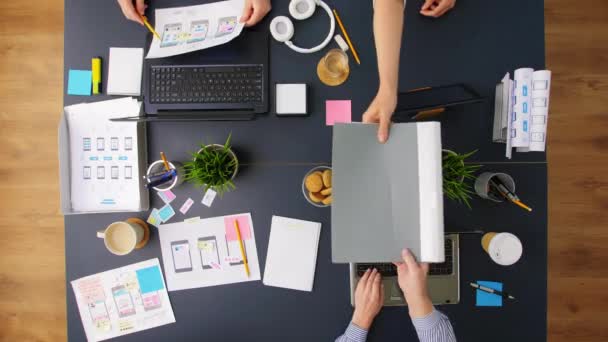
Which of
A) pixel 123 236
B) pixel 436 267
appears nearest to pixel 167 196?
pixel 123 236

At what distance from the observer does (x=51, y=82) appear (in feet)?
5.91

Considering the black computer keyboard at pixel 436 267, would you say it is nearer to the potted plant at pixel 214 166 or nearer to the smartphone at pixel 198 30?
the potted plant at pixel 214 166

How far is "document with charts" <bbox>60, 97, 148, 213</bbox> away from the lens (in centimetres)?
108

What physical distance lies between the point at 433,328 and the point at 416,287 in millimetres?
135

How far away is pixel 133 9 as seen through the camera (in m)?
1.08

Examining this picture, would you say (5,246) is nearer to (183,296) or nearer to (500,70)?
(183,296)

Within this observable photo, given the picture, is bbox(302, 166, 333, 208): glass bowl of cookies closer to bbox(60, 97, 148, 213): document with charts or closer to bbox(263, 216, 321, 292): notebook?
bbox(263, 216, 321, 292): notebook

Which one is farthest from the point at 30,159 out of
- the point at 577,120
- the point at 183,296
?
the point at 577,120

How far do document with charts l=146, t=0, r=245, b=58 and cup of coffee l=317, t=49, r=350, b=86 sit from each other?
26 centimetres

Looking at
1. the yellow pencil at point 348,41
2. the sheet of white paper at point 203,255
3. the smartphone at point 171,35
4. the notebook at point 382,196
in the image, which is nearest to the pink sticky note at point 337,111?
the yellow pencil at point 348,41

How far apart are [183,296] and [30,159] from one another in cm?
133

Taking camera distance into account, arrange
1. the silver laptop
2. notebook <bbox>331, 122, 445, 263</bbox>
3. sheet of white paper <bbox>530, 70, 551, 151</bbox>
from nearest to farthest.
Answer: notebook <bbox>331, 122, 445, 263</bbox> < sheet of white paper <bbox>530, 70, 551, 151</bbox> < the silver laptop

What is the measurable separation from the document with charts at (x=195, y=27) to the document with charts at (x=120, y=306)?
25.9 inches

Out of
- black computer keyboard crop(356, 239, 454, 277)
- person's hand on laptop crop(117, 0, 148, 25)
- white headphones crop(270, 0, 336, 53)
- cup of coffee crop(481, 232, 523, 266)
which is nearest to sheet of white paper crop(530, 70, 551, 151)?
cup of coffee crop(481, 232, 523, 266)
